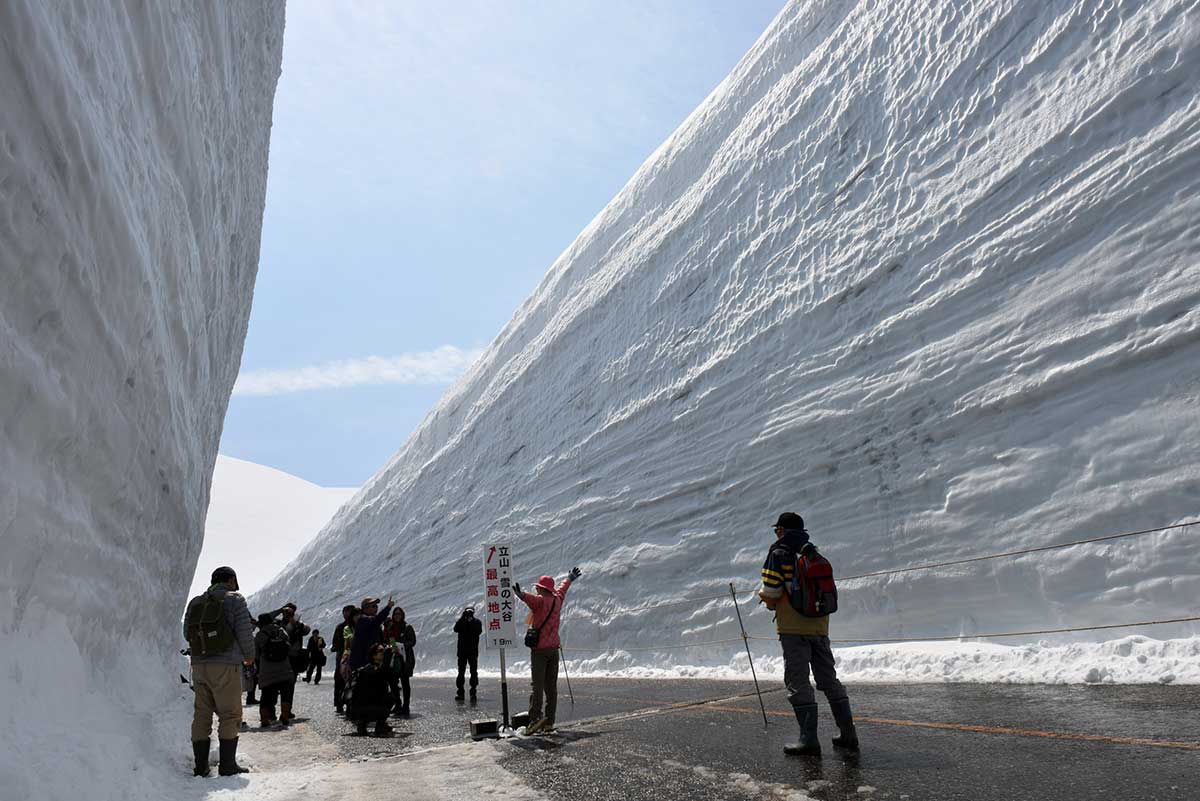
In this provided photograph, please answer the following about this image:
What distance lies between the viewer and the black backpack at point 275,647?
1156 cm

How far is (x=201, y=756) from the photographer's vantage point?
6.55m

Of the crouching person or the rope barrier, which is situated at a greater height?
the rope barrier

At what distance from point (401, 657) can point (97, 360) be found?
22.7ft

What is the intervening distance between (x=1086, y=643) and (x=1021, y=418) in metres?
4.03

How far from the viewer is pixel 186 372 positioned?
10508 mm

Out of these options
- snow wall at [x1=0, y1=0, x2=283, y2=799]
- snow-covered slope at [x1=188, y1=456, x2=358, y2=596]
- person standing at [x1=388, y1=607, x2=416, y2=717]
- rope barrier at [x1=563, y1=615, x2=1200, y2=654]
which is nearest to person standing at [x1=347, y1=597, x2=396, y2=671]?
person standing at [x1=388, y1=607, x2=416, y2=717]

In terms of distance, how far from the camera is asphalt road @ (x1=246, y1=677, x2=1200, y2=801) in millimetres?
4512

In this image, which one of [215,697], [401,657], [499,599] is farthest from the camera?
[401,657]

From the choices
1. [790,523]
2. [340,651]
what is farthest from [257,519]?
[790,523]

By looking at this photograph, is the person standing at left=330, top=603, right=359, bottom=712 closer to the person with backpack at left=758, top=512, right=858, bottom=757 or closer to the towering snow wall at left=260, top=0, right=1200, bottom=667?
the towering snow wall at left=260, top=0, right=1200, bottom=667

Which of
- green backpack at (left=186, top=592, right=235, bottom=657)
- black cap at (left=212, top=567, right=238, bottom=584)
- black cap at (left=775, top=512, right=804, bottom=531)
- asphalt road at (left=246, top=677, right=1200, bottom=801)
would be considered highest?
black cap at (left=775, top=512, right=804, bottom=531)

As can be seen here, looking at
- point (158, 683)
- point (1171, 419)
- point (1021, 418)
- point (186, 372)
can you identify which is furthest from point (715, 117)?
point (158, 683)

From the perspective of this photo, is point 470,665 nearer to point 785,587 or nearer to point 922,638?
point 922,638

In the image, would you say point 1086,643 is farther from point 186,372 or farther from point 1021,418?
point 186,372
